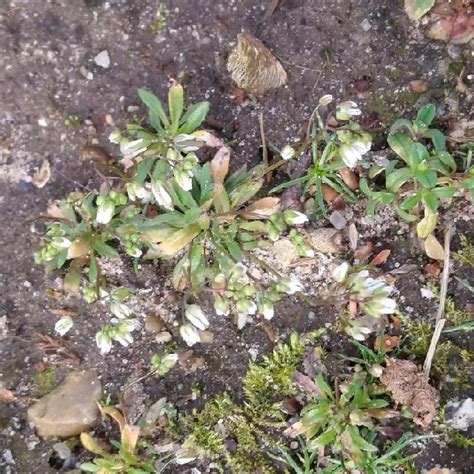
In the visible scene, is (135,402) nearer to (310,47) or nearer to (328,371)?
(328,371)

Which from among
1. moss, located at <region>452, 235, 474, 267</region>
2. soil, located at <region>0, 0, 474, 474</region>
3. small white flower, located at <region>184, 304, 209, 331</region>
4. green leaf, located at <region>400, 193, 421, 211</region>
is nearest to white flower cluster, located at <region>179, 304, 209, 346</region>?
small white flower, located at <region>184, 304, 209, 331</region>

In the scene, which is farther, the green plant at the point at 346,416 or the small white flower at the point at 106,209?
the green plant at the point at 346,416

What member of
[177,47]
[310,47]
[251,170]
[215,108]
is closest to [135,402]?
[251,170]

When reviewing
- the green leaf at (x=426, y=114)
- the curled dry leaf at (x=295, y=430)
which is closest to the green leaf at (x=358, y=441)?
the curled dry leaf at (x=295, y=430)

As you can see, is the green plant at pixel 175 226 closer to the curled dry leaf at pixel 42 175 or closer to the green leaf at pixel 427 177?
the curled dry leaf at pixel 42 175

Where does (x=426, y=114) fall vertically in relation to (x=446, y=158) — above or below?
above

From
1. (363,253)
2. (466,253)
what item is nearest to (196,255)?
(363,253)

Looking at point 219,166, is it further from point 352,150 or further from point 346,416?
point 346,416
